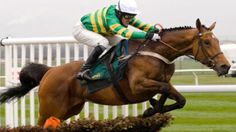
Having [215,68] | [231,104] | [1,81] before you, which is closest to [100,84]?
[215,68]

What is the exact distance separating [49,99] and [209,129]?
346 centimetres

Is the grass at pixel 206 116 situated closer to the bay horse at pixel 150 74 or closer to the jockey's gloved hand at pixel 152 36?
the bay horse at pixel 150 74

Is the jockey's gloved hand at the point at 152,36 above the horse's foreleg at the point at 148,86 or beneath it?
above

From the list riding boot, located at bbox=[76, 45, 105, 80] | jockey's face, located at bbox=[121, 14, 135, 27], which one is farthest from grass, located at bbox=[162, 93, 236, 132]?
jockey's face, located at bbox=[121, 14, 135, 27]

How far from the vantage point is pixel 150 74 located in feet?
19.3

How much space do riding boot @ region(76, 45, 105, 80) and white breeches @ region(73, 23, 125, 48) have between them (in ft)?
0.24

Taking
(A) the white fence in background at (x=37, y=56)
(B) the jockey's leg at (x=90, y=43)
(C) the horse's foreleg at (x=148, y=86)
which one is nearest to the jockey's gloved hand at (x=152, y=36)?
(C) the horse's foreleg at (x=148, y=86)

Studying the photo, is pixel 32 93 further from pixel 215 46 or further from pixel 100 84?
pixel 215 46

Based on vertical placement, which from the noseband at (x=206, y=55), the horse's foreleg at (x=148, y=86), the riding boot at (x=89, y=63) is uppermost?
the noseband at (x=206, y=55)

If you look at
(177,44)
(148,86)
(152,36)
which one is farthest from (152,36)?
(148,86)

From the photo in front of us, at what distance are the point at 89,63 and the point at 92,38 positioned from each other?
0.96 feet

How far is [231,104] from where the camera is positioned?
523 inches

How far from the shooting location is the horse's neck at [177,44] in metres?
5.91

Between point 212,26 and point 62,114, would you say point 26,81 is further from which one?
point 212,26
